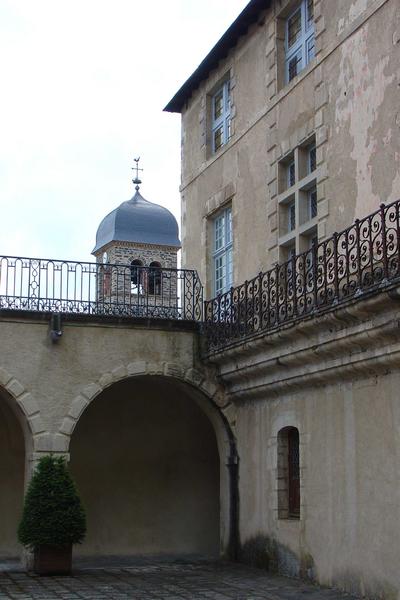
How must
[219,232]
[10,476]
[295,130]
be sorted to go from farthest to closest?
1. [219,232]
2. [10,476]
3. [295,130]

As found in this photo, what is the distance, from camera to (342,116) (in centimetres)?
1155

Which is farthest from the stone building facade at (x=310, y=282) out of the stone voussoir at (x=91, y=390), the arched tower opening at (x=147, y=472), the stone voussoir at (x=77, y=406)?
the arched tower opening at (x=147, y=472)

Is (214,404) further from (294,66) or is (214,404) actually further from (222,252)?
(294,66)

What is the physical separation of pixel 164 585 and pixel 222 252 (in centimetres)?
589

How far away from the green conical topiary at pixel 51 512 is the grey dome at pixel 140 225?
3113 cm

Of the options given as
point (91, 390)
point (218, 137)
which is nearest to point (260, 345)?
point (91, 390)

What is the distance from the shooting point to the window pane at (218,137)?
51.1 ft

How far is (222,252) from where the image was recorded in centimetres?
1529

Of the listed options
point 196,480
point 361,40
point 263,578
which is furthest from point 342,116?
point 196,480

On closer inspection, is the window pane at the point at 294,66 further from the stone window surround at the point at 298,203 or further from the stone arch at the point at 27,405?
the stone arch at the point at 27,405

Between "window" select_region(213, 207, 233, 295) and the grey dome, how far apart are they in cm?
2754

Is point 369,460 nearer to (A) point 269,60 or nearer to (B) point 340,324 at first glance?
(B) point 340,324

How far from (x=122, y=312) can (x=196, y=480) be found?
3559 mm

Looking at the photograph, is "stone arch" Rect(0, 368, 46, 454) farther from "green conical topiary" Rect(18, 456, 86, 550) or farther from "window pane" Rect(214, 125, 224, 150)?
"window pane" Rect(214, 125, 224, 150)
